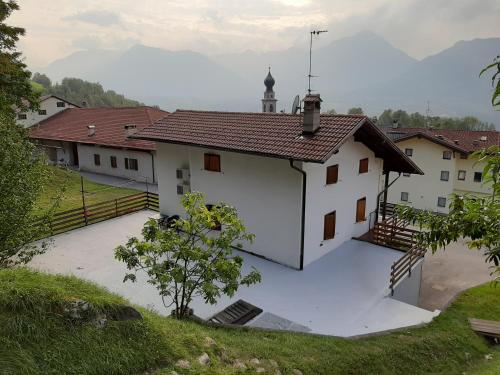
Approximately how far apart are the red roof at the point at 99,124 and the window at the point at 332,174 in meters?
17.2

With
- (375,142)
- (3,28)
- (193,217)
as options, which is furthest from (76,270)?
(3,28)

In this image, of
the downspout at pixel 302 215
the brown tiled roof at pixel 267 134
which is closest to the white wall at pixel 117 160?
the brown tiled roof at pixel 267 134

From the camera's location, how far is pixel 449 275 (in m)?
18.1

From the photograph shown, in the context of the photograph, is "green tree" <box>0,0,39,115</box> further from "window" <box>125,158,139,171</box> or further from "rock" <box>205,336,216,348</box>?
"rock" <box>205,336,216,348</box>

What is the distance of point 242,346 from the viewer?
7090 mm

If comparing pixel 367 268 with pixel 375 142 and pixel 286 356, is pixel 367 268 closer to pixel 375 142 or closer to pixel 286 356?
pixel 375 142

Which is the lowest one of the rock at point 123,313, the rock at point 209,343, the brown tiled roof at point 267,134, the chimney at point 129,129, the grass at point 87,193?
the grass at point 87,193

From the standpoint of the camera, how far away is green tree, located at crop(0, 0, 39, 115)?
68.0 feet

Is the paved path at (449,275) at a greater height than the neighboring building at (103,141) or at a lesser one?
lesser

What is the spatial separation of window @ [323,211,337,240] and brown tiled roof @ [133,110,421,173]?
327 centimetres

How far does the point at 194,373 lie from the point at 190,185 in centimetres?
1177

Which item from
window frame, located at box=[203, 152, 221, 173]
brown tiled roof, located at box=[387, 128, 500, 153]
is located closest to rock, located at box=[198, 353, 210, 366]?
window frame, located at box=[203, 152, 221, 173]

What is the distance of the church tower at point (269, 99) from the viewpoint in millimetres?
34828

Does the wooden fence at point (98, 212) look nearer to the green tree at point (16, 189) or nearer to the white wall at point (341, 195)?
the green tree at point (16, 189)
